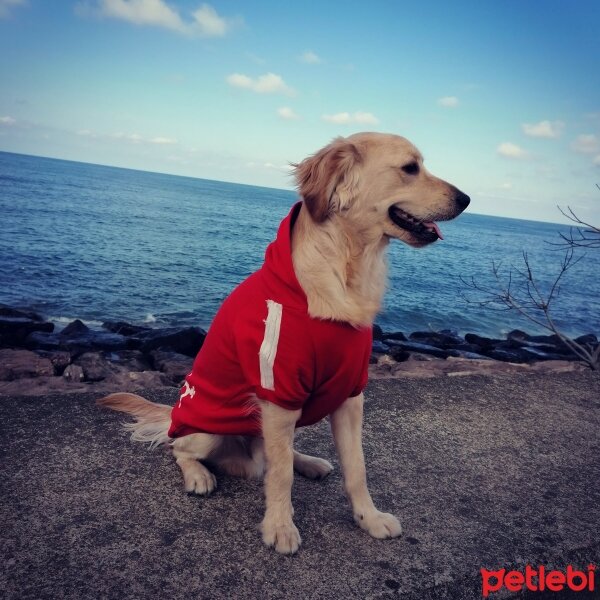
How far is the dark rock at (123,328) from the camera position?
10156mm

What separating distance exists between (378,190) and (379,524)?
1.56 m

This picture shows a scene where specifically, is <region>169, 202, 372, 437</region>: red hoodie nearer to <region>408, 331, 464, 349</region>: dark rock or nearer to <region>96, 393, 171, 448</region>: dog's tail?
<region>96, 393, 171, 448</region>: dog's tail

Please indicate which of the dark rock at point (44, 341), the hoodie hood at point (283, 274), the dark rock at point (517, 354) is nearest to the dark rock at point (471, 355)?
the dark rock at point (517, 354)

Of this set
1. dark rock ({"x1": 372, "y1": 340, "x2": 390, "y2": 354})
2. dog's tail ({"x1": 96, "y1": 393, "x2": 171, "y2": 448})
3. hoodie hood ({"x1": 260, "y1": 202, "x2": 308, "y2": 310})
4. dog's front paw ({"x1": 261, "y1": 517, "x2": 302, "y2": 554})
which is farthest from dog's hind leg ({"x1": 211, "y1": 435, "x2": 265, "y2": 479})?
dark rock ({"x1": 372, "y1": 340, "x2": 390, "y2": 354})

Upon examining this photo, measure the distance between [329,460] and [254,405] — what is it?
31.8 inches

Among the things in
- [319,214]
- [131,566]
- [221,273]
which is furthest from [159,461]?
[221,273]

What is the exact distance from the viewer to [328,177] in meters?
2.36

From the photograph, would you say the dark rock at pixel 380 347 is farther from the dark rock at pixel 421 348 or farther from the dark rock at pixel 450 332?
the dark rock at pixel 450 332

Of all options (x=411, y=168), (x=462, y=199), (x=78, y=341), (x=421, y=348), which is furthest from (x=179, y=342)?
Answer: (x=462, y=199)

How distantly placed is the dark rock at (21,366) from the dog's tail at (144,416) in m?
1.79

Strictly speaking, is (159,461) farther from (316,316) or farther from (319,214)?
(319,214)

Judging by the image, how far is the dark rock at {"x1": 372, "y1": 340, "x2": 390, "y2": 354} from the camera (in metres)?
9.63

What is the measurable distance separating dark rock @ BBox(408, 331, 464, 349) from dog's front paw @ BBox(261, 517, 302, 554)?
32.5 feet

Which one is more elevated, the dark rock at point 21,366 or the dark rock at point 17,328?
the dark rock at point 21,366
